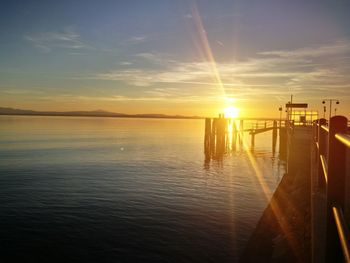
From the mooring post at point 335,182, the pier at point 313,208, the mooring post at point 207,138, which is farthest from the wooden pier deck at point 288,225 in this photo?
the mooring post at point 207,138

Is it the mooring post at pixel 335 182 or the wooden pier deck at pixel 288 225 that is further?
the wooden pier deck at pixel 288 225

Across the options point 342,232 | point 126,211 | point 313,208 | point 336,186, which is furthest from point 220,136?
point 342,232

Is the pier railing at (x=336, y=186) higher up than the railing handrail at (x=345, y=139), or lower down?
lower down

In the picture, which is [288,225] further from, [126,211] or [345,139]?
[345,139]

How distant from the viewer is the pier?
2523 millimetres

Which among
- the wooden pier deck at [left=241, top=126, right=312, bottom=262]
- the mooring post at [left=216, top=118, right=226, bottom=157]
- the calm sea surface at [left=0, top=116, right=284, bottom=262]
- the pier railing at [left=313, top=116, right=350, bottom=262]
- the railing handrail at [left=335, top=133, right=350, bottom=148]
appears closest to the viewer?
the railing handrail at [left=335, top=133, right=350, bottom=148]

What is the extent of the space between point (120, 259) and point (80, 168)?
19389mm

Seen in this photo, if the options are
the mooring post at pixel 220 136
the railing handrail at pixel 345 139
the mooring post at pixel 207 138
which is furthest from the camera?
the mooring post at pixel 220 136

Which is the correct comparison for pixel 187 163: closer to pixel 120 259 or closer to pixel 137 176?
pixel 137 176

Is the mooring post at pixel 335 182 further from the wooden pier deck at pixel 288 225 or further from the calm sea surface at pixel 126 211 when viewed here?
the calm sea surface at pixel 126 211

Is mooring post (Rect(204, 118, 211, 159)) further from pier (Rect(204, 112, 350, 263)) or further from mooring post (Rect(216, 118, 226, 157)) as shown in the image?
pier (Rect(204, 112, 350, 263))

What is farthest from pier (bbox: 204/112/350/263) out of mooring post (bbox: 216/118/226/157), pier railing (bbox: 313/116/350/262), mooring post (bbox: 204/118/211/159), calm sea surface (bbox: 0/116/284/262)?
mooring post (bbox: 216/118/226/157)

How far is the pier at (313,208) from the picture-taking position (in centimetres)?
252

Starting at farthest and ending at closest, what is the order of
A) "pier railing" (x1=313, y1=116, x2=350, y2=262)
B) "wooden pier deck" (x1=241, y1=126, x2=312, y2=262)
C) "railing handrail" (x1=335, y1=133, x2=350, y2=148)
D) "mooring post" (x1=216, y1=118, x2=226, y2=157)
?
1. "mooring post" (x1=216, y1=118, x2=226, y2=157)
2. "wooden pier deck" (x1=241, y1=126, x2=312, y2=262)
3. "pier railing" (x1=313, y1=116, x2=350, y2=262)
4. "railing handrail" (x1=335, y1=133, x2=350, y2=148)
